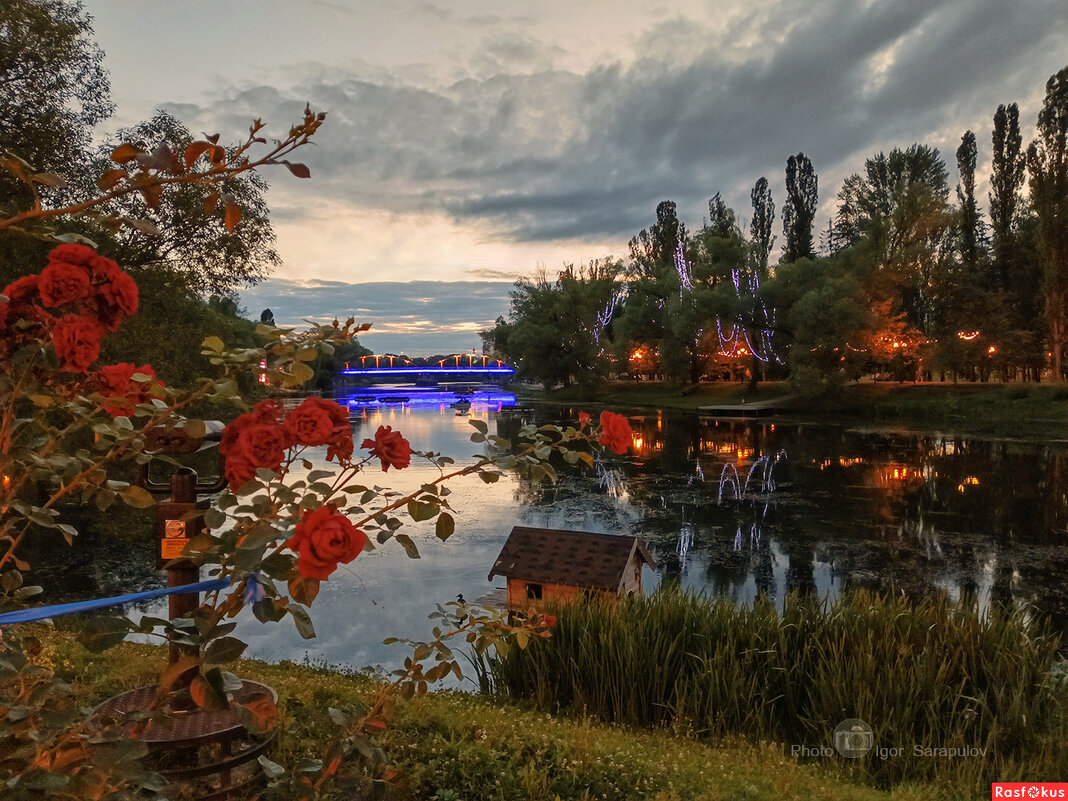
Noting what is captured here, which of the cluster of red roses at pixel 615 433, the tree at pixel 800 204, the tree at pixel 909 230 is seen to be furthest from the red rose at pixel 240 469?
the tree at pixel 800 204

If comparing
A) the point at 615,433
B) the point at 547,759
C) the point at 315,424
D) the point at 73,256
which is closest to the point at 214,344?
the point at 73,256

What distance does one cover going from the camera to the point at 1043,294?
3638cm

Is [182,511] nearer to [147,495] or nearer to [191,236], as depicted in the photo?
[147,495]

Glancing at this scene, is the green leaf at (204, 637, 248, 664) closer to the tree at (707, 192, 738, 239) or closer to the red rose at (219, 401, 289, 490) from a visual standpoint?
the red rose at (219, 401, 289, 490)

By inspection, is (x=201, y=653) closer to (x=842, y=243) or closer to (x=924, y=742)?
(x=924, y=742)

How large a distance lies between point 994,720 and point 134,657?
24.7 feet

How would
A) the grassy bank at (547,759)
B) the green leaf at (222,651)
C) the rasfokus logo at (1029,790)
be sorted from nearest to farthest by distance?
the green leaf at (222,651) < the grassy bank at (547,759) < the rasfokus logo at (1029,790)

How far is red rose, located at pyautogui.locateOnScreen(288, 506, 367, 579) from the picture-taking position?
135 cm

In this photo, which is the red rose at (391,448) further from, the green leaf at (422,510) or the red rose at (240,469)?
the red rose at (240,469)

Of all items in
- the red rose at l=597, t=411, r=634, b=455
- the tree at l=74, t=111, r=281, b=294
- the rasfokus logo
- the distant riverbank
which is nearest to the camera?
the red rose at l=597, t=411, r=634, b=455

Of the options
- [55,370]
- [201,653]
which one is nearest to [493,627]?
[201,653]

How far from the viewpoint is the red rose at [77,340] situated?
5.35ft

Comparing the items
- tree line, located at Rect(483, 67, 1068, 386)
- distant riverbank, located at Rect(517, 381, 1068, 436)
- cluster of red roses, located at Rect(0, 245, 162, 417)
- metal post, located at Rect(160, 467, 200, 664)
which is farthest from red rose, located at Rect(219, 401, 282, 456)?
tree line, located at Rect(483, 67, 1068, 386)

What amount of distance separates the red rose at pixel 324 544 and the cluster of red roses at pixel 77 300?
709 mm
